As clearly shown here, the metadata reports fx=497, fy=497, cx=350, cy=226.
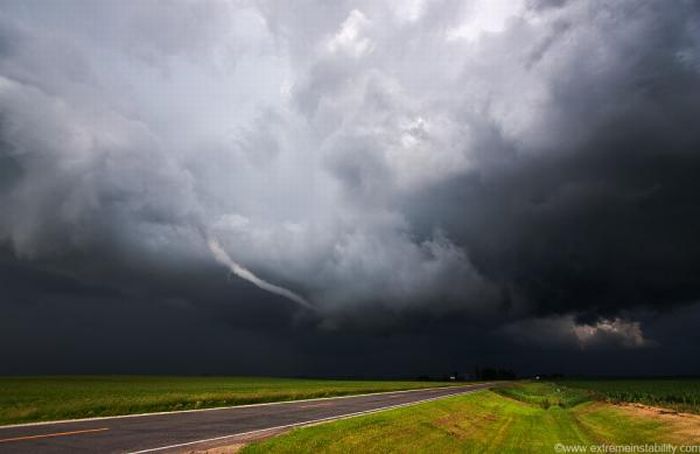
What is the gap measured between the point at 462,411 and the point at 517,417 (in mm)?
4002

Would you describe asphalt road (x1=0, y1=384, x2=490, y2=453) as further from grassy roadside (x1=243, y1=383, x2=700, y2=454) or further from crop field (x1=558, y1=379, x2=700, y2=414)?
crop field (x1=558, y1=379, x2=700, y2=414)

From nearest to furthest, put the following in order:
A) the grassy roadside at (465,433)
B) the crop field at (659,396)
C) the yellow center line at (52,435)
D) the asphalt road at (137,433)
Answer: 1. the asphalt road at (137,433)
2. the yellow center line at (52,435)
3. the grassy roadside at (465,433)
4. the crop field at (659,396)

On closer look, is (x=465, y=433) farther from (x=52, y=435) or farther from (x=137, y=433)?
(x=52, y=435)

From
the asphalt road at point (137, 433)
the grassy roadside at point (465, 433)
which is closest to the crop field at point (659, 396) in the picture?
the grassy roadside at point (465, 433)

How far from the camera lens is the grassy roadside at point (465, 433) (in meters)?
18.9

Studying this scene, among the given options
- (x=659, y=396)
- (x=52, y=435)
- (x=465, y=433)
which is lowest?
(x=465, y=433)

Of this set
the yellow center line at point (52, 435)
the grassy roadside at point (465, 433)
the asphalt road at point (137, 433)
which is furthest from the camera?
the grassy roadside at point (465, 433)

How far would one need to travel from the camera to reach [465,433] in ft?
87.5

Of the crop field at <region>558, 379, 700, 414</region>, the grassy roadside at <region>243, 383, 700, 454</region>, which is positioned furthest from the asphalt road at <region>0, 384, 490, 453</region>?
the crop field at <region>558, 379, 700, 414</region>

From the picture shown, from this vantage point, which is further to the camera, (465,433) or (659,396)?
(659,396)

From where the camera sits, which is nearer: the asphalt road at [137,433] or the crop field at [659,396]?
the asphalt road at [137,433]

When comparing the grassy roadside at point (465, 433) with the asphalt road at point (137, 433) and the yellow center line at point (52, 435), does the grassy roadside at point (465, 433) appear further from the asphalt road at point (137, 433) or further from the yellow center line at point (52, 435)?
the yellow center line at point (52, 435)

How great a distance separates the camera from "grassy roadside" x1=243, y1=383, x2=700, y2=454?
18.9 meters

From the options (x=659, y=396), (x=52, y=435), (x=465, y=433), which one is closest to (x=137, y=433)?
(x=52, y=435)
